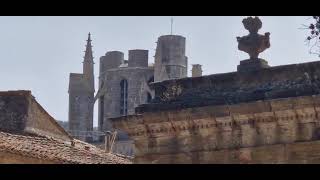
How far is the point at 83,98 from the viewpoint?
65938 millimetres

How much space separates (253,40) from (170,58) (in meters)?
50.8

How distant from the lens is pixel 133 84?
66.5m

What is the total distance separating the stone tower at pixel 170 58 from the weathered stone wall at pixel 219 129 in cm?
4954

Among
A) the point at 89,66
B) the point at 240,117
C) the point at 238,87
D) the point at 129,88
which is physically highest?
the point at 89,66

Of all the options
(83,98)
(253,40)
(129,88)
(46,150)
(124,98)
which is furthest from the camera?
(124,98)

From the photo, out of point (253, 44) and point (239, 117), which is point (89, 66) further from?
Result: point (239, 117)

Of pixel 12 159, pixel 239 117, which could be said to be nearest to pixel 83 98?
pixel 12 159

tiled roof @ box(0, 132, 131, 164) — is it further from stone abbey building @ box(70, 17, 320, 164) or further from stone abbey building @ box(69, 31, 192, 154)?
stone abbey building @ box(69, 31, 192, 154)

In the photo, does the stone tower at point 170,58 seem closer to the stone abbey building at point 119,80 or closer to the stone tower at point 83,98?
the stone abbey building at point 119,80

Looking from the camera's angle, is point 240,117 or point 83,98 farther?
point 83,98

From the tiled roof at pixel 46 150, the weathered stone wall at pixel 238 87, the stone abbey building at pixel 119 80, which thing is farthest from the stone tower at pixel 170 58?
the weathered stone wall at pixel 238 87
